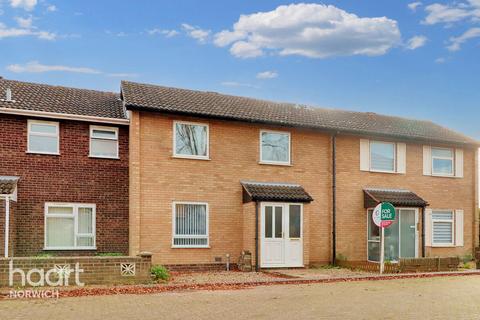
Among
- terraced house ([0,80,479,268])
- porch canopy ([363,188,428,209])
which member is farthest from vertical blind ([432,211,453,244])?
porch canopy ([363,188,428,209])

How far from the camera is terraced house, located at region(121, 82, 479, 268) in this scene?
20.8 metres

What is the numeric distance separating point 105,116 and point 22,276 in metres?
7.68

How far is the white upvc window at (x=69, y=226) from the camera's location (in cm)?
2041

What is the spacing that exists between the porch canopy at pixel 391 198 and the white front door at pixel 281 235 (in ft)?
11.8

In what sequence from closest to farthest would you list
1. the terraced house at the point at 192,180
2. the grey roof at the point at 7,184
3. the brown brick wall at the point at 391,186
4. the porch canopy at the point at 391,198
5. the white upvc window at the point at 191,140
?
the grey roof at the point at 7,184
the terraced house at the point at 192,180
the white upvc window at the point at 191,140
the porch canopy at the point at 391,198
the brown brick wall at the point at 391,186

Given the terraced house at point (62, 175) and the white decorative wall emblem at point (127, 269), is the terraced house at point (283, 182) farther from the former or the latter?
the white decorative wall emblem at point (127, 269)

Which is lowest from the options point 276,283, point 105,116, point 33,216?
point 276,283

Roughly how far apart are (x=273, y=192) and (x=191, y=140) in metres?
3.44

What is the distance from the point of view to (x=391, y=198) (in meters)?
23.9

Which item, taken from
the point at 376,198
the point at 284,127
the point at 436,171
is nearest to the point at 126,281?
the point at 284,127

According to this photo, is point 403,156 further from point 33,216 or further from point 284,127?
point 33,216

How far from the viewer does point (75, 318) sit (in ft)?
36.4

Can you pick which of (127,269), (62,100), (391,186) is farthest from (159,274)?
(391,186)

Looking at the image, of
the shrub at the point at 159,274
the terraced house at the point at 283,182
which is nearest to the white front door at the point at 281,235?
the terraced house at the point at 283,182
